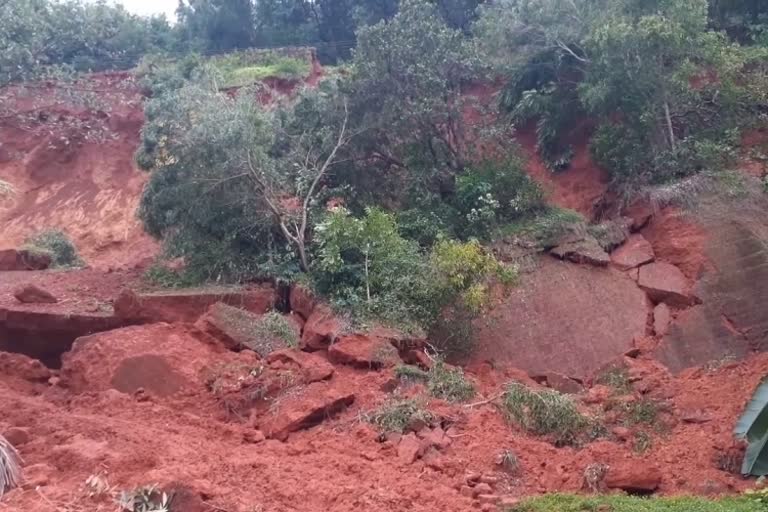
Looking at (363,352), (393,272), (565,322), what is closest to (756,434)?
(565,322)

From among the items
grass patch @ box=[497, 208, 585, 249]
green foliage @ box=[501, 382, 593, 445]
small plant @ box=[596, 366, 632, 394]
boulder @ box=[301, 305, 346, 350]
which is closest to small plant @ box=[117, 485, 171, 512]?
green foliage @ box=[501, 382, 593, 445]

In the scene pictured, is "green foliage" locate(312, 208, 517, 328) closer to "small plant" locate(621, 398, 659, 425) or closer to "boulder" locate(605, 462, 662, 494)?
"small plant" locate(621, 398, 659, 425)

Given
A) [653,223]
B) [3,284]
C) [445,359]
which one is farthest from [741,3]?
[3,284]

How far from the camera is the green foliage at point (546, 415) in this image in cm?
984

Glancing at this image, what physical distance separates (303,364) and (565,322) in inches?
184

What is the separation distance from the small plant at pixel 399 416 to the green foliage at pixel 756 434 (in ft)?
10.8

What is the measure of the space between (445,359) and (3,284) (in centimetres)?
708

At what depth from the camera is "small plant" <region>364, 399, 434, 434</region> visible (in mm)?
9344

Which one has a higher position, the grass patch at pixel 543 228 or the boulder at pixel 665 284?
the grass patch at pixel 543 228

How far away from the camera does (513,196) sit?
15.1 m

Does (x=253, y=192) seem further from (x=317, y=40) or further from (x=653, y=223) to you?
(x=317, y=40)

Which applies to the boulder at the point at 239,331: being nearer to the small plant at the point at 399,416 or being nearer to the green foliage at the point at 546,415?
the small plant at the point at 399,416

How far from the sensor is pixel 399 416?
9438 mm

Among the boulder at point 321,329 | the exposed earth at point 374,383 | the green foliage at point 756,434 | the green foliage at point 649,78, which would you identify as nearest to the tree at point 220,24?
the green foliage at point 649,78
